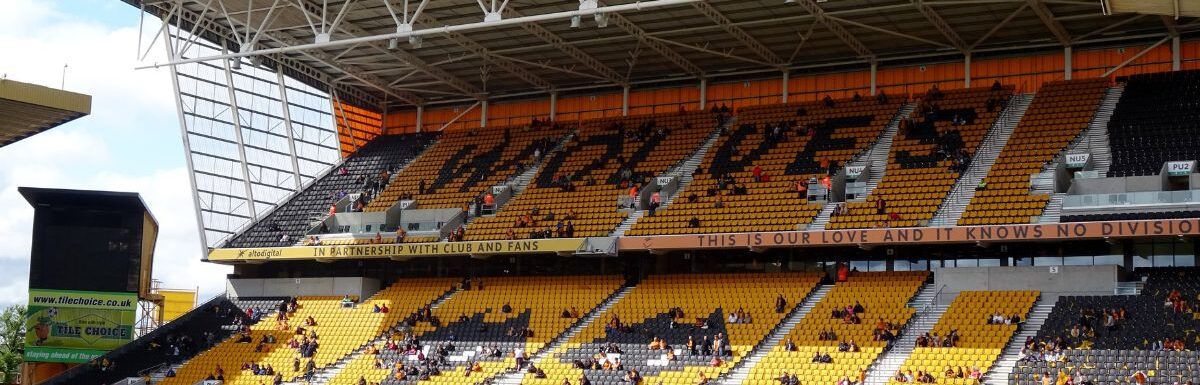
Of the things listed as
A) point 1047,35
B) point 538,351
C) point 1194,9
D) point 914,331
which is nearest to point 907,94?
point 1047,35

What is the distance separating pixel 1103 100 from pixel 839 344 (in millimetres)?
12902

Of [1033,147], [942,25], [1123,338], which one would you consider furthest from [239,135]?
[1123,338]

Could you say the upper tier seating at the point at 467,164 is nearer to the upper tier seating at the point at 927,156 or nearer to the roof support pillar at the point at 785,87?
the roof support pillar at the point at 785,87

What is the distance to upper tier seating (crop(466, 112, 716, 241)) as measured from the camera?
4669 cm

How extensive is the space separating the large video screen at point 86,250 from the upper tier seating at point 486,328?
9884 mm

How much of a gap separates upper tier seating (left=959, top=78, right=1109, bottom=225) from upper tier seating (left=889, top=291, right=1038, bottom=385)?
6.95 feet

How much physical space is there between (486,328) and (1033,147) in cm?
1728

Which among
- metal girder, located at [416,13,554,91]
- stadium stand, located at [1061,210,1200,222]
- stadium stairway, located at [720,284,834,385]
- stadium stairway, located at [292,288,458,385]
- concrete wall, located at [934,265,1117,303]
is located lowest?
stadium stairway, located at [292,288,458,385]

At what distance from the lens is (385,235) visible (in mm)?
49312

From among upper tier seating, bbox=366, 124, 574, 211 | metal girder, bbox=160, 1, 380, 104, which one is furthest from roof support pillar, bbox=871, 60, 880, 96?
metal girder, bbox=160, 1, 380, 104

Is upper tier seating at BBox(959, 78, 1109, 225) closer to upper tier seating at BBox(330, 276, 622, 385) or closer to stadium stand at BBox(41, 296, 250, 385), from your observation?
upper tier seating at BBox(330, 276, 622, 385)

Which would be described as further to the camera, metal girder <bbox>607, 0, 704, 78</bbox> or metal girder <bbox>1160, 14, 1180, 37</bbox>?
metal girder <bbox>607, 0, 704, 78</bbox>

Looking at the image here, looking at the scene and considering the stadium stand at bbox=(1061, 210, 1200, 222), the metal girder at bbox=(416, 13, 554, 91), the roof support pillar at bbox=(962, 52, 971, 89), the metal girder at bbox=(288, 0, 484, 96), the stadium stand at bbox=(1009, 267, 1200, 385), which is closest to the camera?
the stadium stand at bbox=(1009, 267, 1200, 385)

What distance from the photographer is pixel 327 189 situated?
54156 mm
